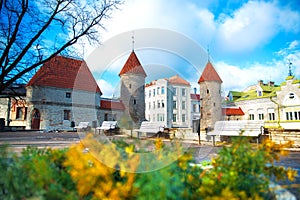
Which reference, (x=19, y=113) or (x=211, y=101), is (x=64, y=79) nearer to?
(x=19, y=113)

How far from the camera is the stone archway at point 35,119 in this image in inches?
939

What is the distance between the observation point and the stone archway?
→ 2384 cm

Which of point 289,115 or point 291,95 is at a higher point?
point 291,95

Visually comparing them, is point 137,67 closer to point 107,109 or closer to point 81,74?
point 81,74

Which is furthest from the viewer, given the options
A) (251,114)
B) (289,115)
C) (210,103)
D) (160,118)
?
(251,114)

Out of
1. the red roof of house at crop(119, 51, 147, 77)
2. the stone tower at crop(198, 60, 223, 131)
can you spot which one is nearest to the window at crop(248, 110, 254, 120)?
the stone tower at crop(198, 60, 223, 131)

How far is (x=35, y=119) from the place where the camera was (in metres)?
→ 24.0

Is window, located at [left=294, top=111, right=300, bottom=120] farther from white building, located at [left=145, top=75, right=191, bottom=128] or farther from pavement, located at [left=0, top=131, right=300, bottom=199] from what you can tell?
pavement, located at [left=0, top=131, right=300, bottom=199]

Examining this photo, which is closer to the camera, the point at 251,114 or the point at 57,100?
the point at 57,100

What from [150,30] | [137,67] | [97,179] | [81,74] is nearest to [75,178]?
[97,179]

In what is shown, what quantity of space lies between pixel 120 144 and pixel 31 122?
25.0m

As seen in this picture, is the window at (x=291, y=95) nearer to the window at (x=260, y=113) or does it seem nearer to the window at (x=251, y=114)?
the window at (x=260, y=113)

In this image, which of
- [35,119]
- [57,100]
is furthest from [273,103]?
[35,119]

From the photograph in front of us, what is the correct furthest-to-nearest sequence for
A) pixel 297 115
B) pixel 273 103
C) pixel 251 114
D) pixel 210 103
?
pixel 251 114
pixel 273 103
pixel 297 115
pixel 210 103
